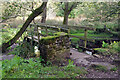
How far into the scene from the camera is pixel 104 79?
399 cm

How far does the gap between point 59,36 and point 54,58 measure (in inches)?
40.8

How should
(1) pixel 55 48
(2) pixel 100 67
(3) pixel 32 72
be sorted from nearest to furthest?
(3) pixel 32 72 → (2) pixel 100 67 → (1) pixel 55 48

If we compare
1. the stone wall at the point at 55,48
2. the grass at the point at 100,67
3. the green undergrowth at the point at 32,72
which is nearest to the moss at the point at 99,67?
the grass at the point at 100,67

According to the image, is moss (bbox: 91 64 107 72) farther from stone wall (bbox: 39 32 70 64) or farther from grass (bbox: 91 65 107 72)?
stone wall (bbox: 39 32 70 64)

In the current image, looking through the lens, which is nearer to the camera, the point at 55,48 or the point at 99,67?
the point at 99,67

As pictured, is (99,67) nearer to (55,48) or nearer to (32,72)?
(55,48)

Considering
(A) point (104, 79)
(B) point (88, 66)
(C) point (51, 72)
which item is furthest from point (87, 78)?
(C) point (51, 72)

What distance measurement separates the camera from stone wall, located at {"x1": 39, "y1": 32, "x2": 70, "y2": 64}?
529 centimetres

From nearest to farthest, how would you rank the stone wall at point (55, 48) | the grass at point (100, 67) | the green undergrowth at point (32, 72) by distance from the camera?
1. the green undergrowth at point (32, 72)
2. the grass at point (100, 67)
3. the stone wall at point (55, 48)

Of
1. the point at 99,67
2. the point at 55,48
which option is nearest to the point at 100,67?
the point at 99,67

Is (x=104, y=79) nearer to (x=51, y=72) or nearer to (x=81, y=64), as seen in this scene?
(x=81, y=64)

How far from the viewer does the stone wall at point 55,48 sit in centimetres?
529

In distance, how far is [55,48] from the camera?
5.43 meters

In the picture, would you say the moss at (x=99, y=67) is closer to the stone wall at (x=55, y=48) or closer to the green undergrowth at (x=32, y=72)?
the green undergrowth at (x=32, y=72)
